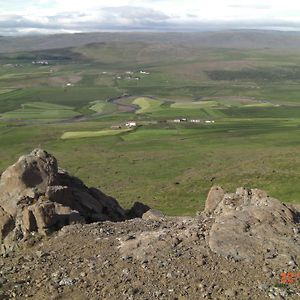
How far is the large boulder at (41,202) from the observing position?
27469mm

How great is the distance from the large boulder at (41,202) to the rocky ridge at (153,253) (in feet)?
0.28

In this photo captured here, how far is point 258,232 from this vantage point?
24.0m

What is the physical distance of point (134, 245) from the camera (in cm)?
2441

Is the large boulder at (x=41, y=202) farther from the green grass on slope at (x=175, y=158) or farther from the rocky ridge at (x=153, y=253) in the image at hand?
the green grass on slope at (x=175, y=158)

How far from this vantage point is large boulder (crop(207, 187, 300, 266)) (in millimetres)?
22766

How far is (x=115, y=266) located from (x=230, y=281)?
17.9ft

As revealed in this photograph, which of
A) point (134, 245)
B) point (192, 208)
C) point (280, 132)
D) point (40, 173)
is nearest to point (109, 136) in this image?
point (280, 132)

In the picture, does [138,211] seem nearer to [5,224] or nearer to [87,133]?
[5,224]

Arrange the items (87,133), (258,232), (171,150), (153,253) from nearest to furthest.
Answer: (153,253)
(258,232)
(171,150)
(87,133)

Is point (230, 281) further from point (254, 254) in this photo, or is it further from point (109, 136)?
point (109, 136)

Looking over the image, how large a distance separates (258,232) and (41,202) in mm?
12860

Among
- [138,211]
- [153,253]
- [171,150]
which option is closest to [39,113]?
[171,150]

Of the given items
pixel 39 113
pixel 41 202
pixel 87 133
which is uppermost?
pixel 41 202

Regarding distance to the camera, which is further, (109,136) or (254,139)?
(109,136)
